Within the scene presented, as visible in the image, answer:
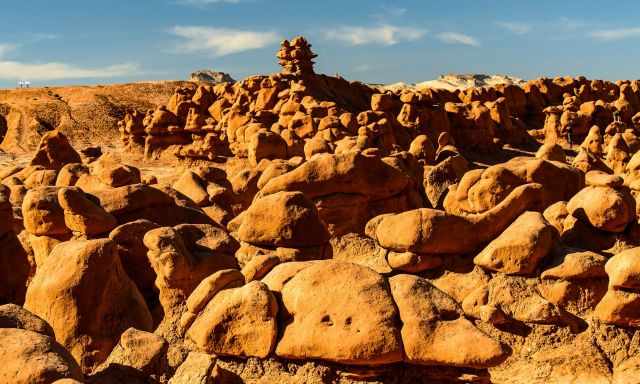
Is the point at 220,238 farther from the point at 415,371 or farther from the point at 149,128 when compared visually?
the point at 149,128

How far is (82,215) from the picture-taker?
11.2 m

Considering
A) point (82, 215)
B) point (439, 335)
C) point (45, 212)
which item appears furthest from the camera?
point (45, 212)

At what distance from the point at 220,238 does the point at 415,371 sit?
5.01 metres

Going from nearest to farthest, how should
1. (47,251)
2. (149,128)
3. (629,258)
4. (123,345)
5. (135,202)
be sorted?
(123,345), (629,258), (47,251), (135,202), (149,128)

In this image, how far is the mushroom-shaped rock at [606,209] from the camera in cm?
1073

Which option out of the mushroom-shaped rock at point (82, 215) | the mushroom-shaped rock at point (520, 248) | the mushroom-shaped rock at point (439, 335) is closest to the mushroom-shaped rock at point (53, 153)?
the mushroom-shaped rock at point (82, 215)

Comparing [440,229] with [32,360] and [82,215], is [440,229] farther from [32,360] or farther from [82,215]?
[32,360]

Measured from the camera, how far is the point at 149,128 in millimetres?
36312

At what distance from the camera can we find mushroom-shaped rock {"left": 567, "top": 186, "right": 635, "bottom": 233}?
10.7 meters

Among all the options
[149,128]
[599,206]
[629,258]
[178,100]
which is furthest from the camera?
[178,100]

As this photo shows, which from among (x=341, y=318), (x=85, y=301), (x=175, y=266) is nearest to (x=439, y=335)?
(x=341, y=318)

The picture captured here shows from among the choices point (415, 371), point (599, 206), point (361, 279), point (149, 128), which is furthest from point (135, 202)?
point (149, 128)

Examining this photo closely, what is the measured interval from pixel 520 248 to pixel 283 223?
393 centimetres

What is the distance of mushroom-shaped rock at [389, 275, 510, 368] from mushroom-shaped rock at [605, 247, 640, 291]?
3.04 m
